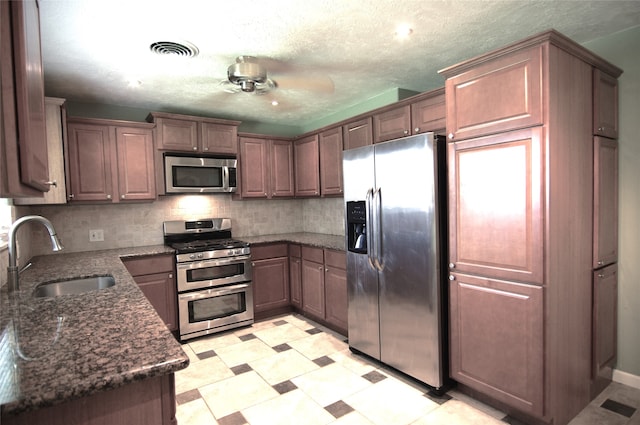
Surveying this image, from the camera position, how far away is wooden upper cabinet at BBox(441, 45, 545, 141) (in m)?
1.86

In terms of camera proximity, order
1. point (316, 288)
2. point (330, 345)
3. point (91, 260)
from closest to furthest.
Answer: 1. point (91, 260)
2. point (330, 345)
3. point (316, 288)

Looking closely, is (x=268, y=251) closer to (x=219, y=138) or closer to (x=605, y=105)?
(x=219, y=138)

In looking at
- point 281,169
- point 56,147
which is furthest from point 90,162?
point 281,169

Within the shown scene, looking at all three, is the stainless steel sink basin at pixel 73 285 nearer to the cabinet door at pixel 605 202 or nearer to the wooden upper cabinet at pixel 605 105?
the cabinet door at pixel 605 202

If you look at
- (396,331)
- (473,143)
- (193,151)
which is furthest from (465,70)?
(193,151)

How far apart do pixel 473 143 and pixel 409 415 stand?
5.71 feet

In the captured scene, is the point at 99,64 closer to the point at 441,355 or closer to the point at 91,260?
the point at 91,260

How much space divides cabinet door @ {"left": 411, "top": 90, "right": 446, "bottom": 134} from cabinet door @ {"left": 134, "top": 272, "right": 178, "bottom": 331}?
2718mm

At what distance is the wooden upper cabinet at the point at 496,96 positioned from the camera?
1.86 metres

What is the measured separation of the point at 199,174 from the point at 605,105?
3586 millimetres

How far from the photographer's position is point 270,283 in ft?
13.2

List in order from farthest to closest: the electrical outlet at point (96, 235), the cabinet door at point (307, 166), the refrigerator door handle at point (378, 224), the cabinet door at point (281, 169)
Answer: the cabinet door at point (281, 169)
the cabinet door at point (307, 166)
the electrical outlet at point (96, 235)
the refrigerator door handle at point (378, 224)

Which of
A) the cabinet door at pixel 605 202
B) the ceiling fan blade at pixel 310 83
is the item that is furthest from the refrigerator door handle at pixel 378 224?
the cabinet door at pixel 605 202

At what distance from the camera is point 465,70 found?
2176mm
